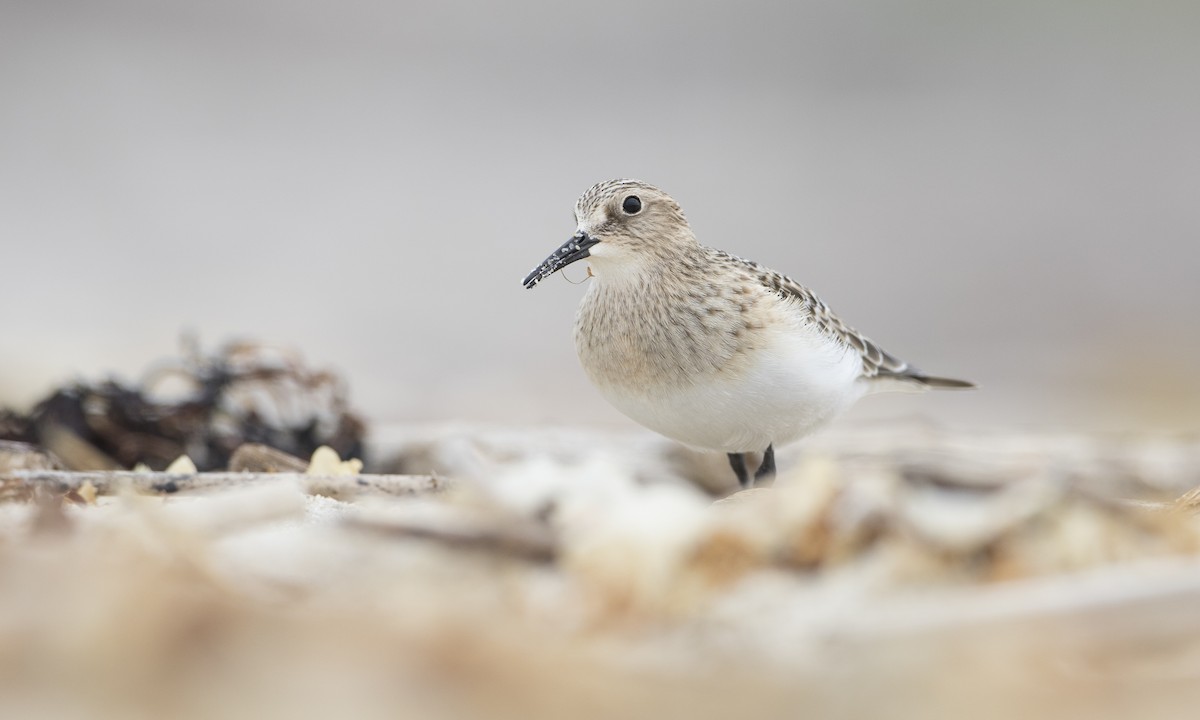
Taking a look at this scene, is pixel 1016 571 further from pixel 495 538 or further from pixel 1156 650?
pixel 495 538

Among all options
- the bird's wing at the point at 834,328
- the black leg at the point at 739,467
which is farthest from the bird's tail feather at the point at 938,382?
the black leg at the point at 739,467

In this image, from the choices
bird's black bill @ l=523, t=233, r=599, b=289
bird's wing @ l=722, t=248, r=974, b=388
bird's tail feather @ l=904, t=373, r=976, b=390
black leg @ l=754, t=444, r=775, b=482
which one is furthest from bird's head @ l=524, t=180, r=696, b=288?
bird's tail feather @ l=904, t=373, r=976, b=390

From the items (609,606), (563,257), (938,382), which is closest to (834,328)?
(938,382)

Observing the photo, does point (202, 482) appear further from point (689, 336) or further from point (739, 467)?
point (739, 467)

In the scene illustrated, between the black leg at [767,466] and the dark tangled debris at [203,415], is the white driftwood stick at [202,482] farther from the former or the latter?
the black leg at [767,466]

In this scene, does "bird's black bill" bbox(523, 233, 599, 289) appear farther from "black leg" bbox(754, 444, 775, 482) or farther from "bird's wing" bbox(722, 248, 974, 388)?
"black leg" bbox(754, 444, 775, 482)

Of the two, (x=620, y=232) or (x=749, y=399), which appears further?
(x=620, y=232)

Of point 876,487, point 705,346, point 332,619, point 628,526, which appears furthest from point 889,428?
point 332,619
